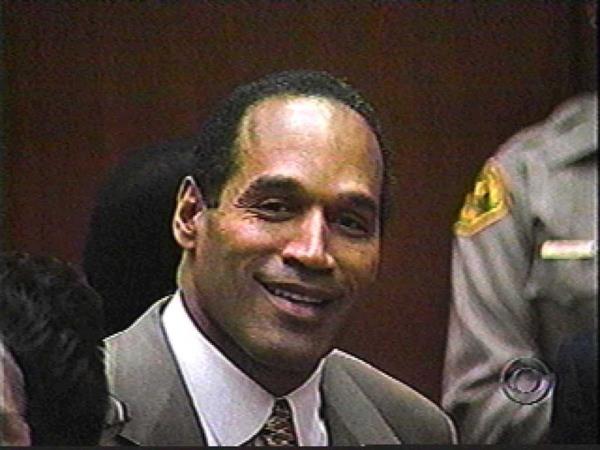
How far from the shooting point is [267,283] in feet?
3.91

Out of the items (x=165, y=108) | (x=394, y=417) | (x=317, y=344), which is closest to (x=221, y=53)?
(x=165, y=108)

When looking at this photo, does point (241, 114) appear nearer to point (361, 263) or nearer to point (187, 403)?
point (361, 263)

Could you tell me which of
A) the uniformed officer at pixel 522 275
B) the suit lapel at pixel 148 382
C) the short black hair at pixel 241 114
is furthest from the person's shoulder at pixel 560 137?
the suit lapel at pixel 148 382

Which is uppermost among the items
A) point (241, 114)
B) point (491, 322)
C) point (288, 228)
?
point (241, 114)

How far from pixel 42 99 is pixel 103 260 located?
0.17 m

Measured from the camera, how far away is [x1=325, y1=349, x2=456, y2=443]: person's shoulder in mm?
1242

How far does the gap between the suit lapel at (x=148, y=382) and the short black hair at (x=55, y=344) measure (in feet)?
0.07

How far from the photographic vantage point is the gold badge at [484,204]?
125 centimetres

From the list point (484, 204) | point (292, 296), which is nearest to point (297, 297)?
point (292, 296)

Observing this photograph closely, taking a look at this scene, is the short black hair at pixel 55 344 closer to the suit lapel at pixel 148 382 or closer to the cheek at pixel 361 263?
the suit lapel at pixel 148 382

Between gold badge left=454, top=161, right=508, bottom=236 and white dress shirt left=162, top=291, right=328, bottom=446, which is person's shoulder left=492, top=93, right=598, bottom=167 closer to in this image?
gold badge left=454, top=161, right=508, bottom=236

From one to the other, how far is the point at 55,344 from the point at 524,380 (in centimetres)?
47

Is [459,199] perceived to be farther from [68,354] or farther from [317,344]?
[68,354]

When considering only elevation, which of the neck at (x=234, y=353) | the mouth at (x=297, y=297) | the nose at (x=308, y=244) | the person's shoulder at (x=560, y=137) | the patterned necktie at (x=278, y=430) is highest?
the person's shoulder at (x=560, y=137)
